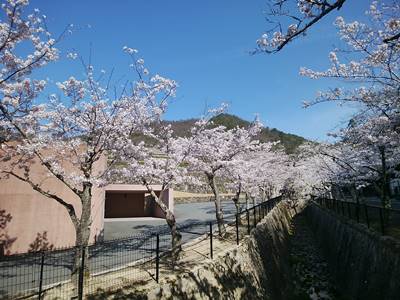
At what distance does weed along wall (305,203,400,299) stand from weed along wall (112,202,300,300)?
103 inches

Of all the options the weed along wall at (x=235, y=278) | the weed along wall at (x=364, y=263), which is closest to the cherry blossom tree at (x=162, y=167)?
the weed along wall at (x=235, y=278)

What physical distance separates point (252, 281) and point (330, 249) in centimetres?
920

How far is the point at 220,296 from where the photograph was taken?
9.27 m

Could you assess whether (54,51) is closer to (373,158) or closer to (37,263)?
(37,263)

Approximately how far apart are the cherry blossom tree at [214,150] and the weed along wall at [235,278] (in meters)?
2.53

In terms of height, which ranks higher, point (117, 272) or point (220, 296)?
point (117, 272)

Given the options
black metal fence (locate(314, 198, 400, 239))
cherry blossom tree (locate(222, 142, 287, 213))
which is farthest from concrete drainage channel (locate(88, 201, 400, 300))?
cherry blossom tree (locate(222, 142, 287, 213))

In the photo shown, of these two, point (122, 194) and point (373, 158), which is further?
point (122, 194)

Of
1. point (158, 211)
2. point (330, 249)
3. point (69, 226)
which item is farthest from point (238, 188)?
point (158, 211)

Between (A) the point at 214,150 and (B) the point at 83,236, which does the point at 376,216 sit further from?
(B) the point at 83,236

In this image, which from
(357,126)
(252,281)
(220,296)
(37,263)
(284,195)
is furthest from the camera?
(284,195)

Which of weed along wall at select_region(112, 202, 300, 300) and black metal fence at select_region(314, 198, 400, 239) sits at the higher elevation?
black metal fence at select_region(314, 198, 400, 239)

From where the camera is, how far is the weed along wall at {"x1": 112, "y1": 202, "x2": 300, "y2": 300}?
834cm

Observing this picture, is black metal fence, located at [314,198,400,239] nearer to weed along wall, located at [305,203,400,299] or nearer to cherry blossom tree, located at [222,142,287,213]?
weed along wall, located at [305,203,400,299]
